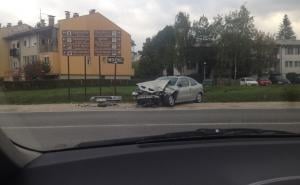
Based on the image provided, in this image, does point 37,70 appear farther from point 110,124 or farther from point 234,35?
point 234,35

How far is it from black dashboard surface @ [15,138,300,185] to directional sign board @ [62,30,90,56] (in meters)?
2.35

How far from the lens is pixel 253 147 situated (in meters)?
2.11

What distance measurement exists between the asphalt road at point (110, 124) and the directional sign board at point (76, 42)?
2.21 feet

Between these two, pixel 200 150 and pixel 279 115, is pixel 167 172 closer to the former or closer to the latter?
pixel 200 150

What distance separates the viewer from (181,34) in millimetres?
5379

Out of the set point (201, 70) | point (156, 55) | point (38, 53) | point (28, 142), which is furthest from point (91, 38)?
point (201, 70)

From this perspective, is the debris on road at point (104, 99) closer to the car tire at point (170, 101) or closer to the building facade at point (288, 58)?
the car tire at point (170, 101)

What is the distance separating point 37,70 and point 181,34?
146cm

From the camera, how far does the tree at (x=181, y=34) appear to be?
3.45 meters

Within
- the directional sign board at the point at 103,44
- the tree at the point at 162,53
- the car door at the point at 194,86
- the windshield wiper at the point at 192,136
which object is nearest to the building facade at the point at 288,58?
the car door at the point at 194,86

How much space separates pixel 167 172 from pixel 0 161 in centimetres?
58

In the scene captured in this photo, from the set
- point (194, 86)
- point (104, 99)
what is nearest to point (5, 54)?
point (104, 99)

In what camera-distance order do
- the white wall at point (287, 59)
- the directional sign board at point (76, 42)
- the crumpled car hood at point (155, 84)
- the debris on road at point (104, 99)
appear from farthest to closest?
the white wall at point (287, 59) < the crumpled car hood at point (155, 84) < the debris on road at point (104, 99) < the directional sign board at point (76, 42)

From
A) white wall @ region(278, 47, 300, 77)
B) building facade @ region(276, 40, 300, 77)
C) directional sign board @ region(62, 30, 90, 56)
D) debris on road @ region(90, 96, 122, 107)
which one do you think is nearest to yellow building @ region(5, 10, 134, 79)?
directional sign board @ region(62, 30, 90, 56)
